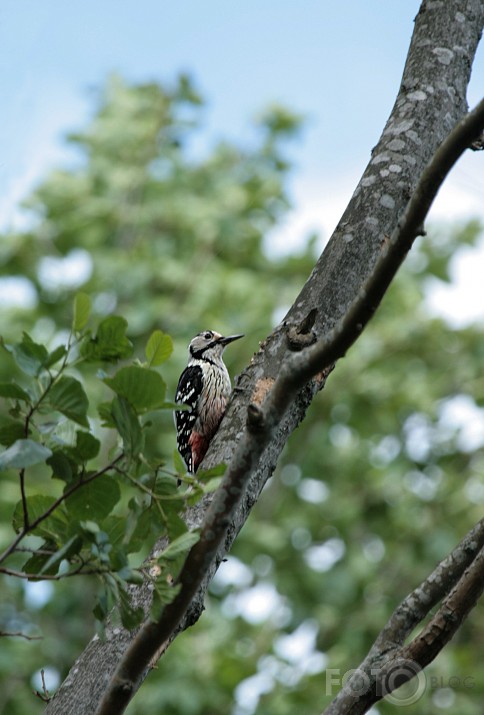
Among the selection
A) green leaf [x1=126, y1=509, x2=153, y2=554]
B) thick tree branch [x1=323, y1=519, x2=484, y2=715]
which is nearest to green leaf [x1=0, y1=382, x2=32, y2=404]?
green leaf [x1=126, y1=509, x2=153, y2=554]

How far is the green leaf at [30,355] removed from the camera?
193 cm

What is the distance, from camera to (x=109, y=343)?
2.07 metres

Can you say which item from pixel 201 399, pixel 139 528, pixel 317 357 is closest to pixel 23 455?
pixel 139 528

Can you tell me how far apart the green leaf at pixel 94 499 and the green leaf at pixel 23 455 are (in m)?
0.14

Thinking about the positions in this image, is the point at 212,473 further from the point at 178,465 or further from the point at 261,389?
the point at 261,389

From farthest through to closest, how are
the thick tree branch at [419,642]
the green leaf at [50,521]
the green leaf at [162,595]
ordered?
the thick tree branch at [419,642], the green leaf at [50,521], the green leaf at [162,595]

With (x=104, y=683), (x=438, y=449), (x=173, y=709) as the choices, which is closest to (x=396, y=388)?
(x=438, y=449)

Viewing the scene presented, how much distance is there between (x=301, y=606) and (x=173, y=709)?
76.8 inches

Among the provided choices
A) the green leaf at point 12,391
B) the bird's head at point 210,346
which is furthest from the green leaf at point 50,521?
the bird's head at point 210,346

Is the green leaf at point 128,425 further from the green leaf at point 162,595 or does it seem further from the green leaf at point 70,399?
the green leaf at point 162,595

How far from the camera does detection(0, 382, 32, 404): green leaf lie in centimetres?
191

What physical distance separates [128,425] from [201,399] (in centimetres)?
334

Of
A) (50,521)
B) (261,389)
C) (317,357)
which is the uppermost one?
(261,389)

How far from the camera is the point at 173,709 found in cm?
723
